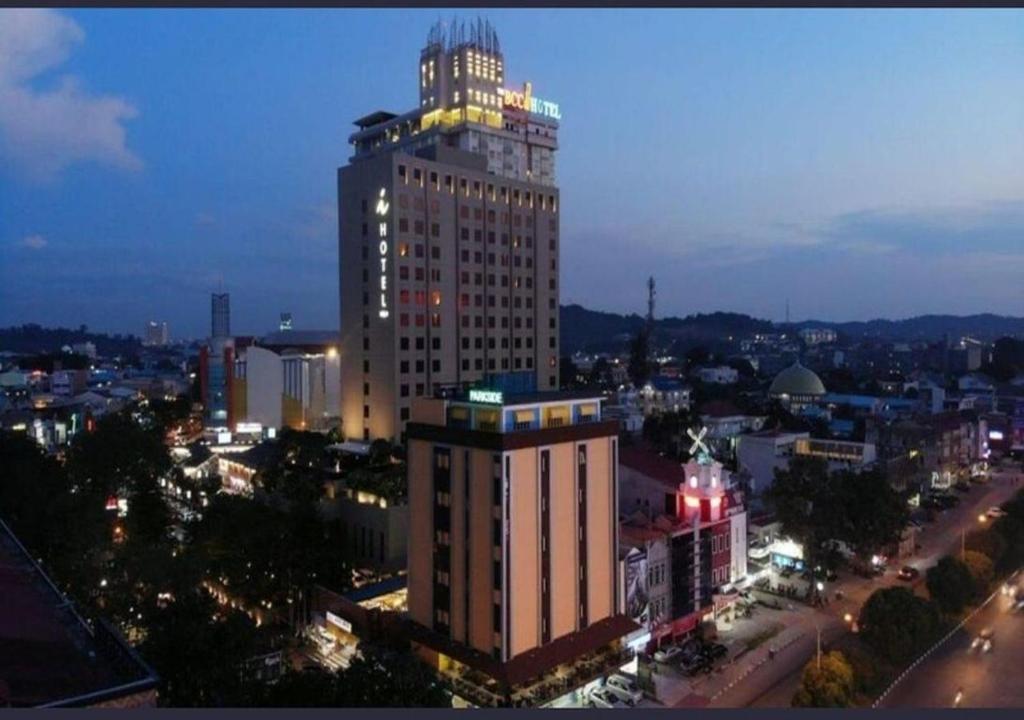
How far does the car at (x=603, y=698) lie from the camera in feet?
26.7

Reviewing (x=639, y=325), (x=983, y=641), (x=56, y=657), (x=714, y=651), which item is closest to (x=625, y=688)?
(x=714, y=651)

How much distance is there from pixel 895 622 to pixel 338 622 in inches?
257

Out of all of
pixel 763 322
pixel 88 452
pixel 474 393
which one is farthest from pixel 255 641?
pixel 763 322

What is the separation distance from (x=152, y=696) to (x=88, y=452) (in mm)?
10889

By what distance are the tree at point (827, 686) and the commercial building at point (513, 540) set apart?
6.38ft

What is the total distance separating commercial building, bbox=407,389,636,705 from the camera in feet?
25.7

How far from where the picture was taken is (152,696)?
4348 millimetres

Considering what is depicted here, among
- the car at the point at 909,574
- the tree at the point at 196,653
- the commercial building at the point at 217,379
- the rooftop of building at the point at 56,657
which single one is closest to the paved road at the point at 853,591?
the car at the point at 909,574

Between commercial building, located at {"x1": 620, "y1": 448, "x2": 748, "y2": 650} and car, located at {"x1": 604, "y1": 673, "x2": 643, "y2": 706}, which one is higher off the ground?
commercial building, located at {"x1": 620, "y1": 448, "x2": 748, "y2": 650}

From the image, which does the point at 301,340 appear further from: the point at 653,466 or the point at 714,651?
the point at 714,651

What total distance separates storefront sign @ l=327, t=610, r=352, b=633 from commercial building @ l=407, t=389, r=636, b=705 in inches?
37.2

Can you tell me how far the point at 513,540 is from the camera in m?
7.88

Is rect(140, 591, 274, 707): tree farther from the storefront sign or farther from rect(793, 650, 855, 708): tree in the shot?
rect(793, 650, 855, 708): tree

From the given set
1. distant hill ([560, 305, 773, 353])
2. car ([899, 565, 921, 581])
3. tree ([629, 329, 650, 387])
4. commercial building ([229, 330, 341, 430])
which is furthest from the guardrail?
distant hill ([560, 305, 773, 353])
